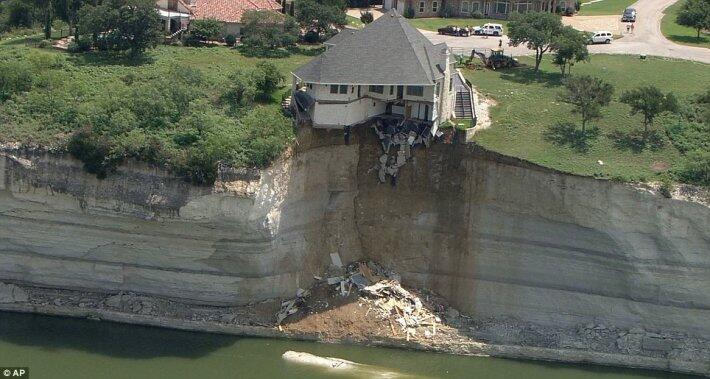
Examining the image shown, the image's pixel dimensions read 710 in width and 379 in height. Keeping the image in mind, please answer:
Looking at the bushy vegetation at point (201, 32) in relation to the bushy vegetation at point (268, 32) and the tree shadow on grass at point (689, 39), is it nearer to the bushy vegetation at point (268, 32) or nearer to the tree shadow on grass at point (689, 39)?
the bushy vegetation at point (268, 32)

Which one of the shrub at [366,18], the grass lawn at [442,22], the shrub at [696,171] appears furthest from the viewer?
the grass lawn at [442,22]

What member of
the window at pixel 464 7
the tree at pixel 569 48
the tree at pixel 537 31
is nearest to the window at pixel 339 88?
the tree at pixel 569 48

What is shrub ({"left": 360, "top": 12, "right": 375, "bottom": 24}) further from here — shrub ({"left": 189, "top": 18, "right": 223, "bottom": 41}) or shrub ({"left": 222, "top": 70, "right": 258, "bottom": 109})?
shrub ({"left": 222, "top": 70, "right": 258, "bottom": 109})

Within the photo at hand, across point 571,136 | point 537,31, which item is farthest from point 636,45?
point 571,136

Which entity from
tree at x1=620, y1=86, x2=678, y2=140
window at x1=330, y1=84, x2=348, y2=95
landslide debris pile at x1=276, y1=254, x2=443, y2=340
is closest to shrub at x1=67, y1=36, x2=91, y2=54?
window at x1=330, y1=84, x2=348, y2=95

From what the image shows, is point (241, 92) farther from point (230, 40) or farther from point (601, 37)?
point (601, 37)

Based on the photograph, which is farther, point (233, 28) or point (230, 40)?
point (233, 28)

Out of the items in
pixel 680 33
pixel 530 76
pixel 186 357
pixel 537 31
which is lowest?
pixel 186 357
